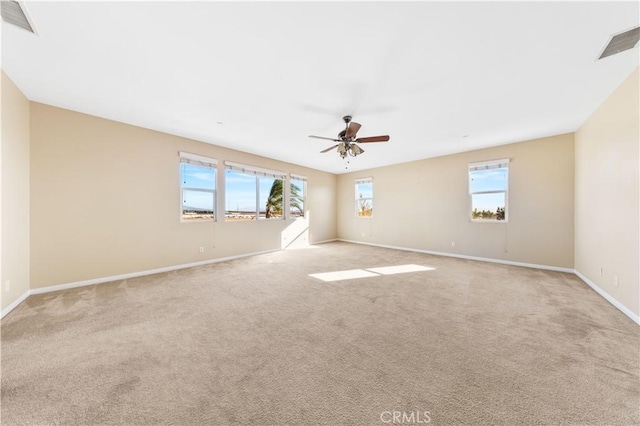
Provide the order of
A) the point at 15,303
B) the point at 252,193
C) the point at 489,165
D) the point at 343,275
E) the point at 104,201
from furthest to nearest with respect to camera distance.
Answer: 1. the point at 252,193
2. the point at 489,165
3. the point at 343,275
4. the point at 104,201
5. the point at 15,303

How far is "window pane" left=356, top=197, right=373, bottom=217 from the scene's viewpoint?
24.5ft

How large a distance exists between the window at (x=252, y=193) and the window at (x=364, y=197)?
2.82 m

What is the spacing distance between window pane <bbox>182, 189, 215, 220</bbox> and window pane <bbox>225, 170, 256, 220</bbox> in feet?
1.24

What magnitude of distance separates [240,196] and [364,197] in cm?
416

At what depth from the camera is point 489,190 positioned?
511 cm

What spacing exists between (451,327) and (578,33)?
2.83m

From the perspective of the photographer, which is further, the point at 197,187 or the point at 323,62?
the point at 197,187

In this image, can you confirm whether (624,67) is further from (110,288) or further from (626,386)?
(110,288)

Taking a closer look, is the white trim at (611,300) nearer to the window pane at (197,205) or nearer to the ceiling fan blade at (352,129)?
the ceiling fan blade at (352,129)

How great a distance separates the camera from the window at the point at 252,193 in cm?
530

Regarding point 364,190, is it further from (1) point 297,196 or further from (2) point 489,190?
(2) point 489,190

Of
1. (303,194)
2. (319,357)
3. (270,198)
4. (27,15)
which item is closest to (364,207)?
(303,194)

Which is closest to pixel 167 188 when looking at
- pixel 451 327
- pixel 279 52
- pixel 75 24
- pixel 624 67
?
pixel 75 24

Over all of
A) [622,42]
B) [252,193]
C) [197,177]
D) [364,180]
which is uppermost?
[622,42]
